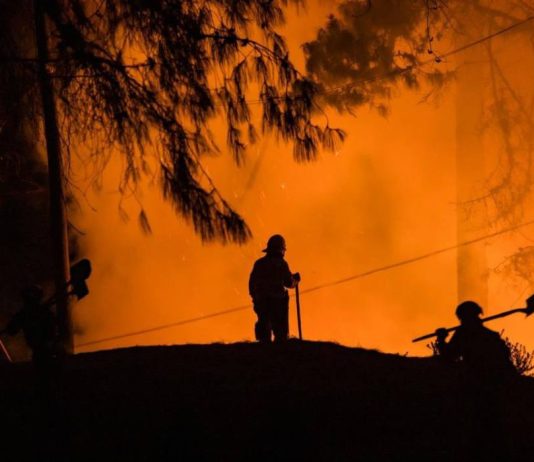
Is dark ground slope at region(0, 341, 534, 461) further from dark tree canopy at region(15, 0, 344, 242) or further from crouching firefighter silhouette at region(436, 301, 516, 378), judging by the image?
dark tree canopy at region(15, 0, 344, 242)

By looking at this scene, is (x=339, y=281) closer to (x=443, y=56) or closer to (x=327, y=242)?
(x=327, y=242)

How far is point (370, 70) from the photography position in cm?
1398

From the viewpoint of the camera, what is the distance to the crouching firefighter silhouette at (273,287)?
8.54 m

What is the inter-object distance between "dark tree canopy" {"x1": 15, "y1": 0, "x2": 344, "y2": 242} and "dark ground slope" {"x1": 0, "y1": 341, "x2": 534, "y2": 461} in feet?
4.12

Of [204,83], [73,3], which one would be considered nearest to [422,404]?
[204,83]

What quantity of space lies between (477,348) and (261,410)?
1.60 m

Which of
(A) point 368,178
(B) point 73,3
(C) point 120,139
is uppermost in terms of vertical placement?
(A) point 368,178

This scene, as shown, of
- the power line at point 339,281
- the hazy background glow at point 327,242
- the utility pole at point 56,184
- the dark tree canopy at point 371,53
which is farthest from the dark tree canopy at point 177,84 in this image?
the dark tree canopy at point 371,53

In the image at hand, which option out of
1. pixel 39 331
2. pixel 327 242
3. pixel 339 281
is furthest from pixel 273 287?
pixel 339 281

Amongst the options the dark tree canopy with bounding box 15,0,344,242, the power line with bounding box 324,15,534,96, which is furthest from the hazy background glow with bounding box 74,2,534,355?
the dark tree canopy with bounding box 15,0,344,242

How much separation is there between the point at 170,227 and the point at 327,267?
284 centimetres

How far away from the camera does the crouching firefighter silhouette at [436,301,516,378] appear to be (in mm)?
5047

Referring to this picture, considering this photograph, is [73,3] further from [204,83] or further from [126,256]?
[126,256]

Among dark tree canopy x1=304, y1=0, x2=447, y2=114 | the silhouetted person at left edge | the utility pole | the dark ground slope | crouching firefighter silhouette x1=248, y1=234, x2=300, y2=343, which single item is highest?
dark tree canopy x1=304, y1=0, x2=447, y2=114
